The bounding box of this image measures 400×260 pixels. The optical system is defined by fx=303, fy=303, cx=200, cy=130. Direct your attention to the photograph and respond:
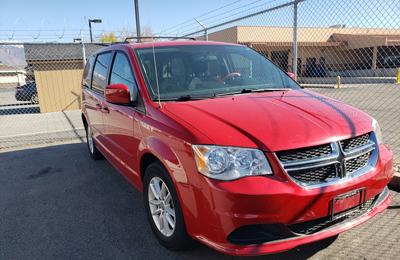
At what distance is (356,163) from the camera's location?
94.0 inches

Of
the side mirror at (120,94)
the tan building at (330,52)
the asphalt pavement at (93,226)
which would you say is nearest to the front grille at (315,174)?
the asphalt pavement at (93,226)

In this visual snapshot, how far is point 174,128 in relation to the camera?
8.03 feet

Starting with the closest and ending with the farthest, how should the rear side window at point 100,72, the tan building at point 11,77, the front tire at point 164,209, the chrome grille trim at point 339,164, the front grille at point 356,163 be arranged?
the chrome grille trim at point 339,164
the front grille at point 356,163
the front tire at point 164,209
the rear side window at point 100,72
the tan building at point 11,77

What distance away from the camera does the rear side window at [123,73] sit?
3258 millimetres

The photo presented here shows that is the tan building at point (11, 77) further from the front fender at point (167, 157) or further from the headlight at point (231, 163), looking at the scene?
the headlight at point (231, 163)

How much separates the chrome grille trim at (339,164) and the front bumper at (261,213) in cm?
5

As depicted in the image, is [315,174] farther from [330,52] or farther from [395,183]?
[330,52]

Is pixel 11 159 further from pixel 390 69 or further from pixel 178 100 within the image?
pixel 390 69

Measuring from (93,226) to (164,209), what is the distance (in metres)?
1.08

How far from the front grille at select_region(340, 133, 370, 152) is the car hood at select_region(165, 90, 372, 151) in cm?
4

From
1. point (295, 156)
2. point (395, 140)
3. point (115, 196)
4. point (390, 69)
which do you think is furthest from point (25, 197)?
point (390, 69)

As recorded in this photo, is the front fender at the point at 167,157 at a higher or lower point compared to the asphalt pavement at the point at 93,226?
higher

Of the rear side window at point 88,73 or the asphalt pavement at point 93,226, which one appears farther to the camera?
the rear side window at point 88,73

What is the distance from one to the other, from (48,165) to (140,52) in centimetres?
344
